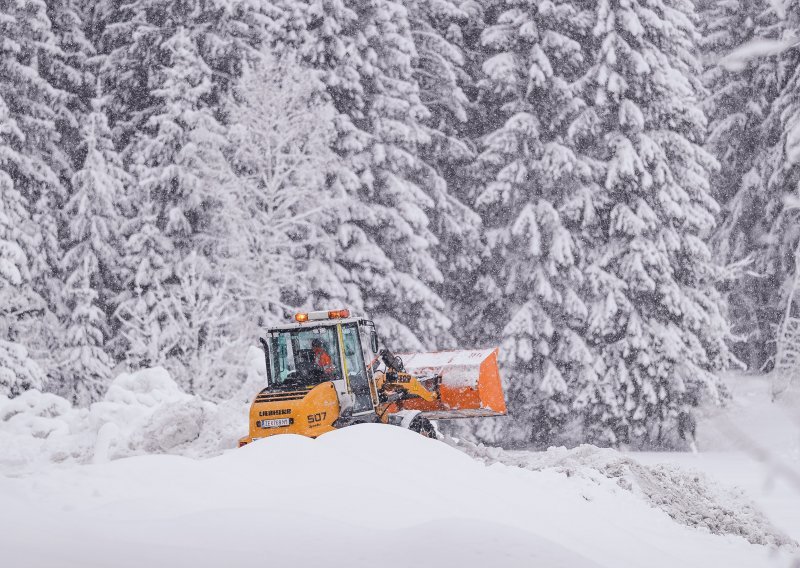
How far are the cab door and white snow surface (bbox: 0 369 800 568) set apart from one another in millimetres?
1626

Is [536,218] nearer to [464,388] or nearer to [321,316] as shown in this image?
[464,388]

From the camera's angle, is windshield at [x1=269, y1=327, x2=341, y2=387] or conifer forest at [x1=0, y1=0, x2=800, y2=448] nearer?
windshield at [x1=269, y1=327, x2=341, y2=387]

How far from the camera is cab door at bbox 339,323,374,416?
10906mm

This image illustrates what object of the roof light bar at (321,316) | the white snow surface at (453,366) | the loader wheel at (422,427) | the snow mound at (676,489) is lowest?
the snow mound at (676,489)

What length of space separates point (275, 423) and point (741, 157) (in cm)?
1613

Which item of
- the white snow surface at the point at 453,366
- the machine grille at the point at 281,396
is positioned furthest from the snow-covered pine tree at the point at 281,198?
the machine grille at the point at 281,396

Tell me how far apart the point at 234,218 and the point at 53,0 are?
8484 millimetres

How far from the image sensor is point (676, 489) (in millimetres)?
10461

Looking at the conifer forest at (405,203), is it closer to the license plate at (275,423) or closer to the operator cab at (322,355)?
the operator cab at (322,355)

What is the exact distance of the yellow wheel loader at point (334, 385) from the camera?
10.1 metres

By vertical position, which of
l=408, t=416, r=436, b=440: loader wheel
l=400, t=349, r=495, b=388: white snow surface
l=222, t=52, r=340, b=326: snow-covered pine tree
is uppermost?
l=222, t=52, r=340, b=326: snow-covered pine tree

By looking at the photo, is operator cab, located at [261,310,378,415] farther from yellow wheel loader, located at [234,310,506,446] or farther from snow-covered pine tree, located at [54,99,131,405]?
snow-covered pine tree, located at [54,99,131,405]

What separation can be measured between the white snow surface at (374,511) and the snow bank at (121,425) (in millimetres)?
1173

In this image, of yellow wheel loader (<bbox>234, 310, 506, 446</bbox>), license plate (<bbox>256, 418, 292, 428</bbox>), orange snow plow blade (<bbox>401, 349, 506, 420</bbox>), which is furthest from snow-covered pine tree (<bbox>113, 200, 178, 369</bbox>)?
license plate (<bbox>256, 418, 292, 428</bbox>)
